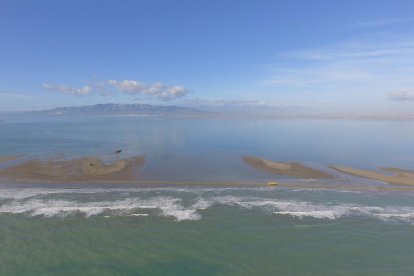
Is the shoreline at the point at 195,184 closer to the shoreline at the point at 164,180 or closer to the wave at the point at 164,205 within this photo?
the shoreline at the point at 164,180

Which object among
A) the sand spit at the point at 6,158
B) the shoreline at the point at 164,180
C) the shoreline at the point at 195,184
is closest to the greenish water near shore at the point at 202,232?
the shoreline at the point at 195,184

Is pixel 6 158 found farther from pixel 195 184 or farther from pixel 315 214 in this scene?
pixel 315 214

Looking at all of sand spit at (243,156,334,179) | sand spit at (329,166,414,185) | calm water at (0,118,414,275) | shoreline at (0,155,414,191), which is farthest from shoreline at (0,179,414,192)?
sand spit at (243,156,334,179)

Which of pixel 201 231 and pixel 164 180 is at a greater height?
pixel 164 180

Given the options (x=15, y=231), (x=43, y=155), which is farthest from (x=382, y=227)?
(x=43, y=155)

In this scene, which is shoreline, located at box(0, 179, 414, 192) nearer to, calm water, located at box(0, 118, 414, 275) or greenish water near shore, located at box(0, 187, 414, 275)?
calm water, located at box(0, 118, 414, 275)

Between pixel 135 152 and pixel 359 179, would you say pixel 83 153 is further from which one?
pixel 359 179

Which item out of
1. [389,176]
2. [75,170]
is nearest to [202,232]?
[75,170]
